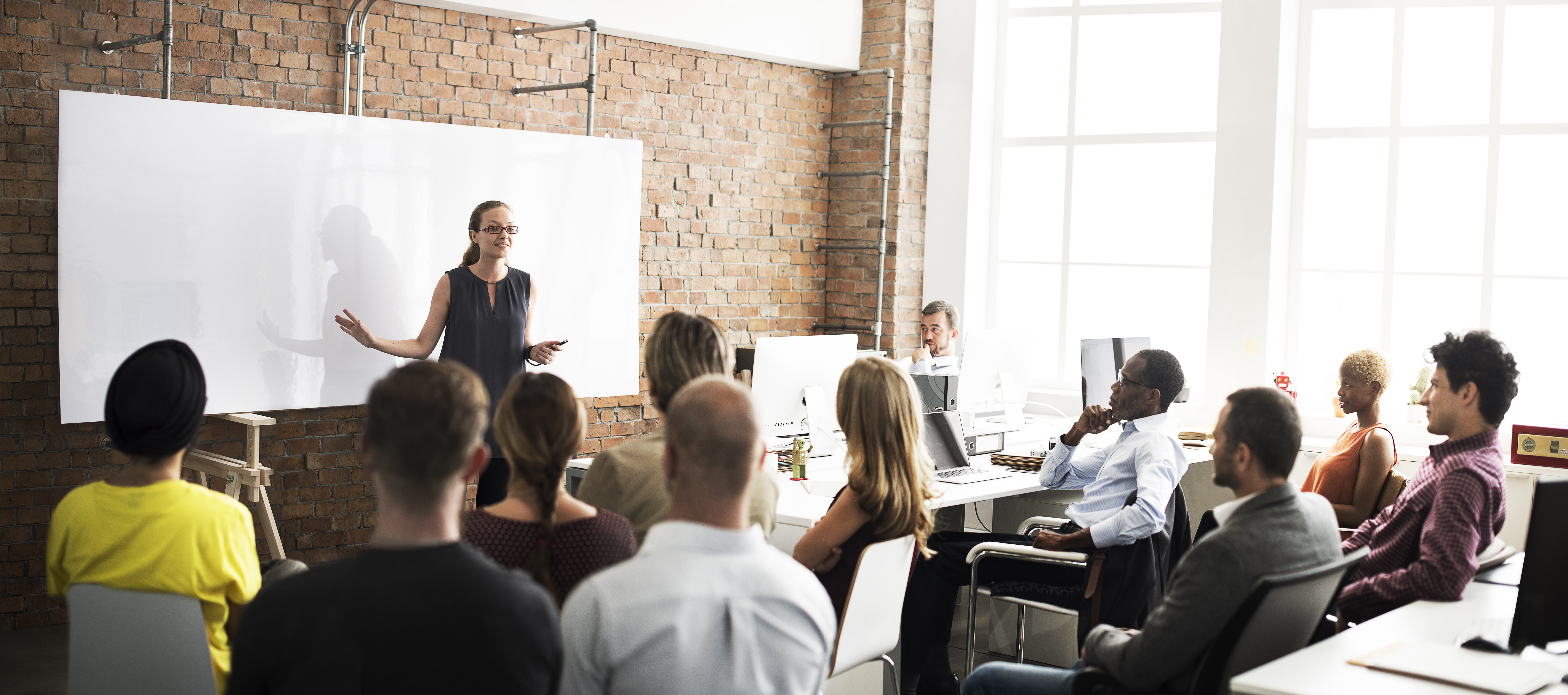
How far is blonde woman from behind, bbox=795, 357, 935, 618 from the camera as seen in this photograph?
2898mm

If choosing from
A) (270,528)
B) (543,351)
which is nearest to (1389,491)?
(543,351)

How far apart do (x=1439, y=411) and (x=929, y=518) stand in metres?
1.27

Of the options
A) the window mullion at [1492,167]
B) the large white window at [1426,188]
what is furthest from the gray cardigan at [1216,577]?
the window mullion at [1492,167]

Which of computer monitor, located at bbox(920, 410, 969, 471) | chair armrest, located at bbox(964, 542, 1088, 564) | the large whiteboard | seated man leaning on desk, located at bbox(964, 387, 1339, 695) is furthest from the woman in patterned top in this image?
the large whiteboard

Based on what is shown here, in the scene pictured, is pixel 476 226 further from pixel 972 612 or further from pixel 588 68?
pixel 972 612

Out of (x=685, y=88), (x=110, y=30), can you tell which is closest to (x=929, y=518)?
(x=110, y=30)

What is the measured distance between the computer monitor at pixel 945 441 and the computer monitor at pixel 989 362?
3.63 ft

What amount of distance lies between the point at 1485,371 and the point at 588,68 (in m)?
4.48

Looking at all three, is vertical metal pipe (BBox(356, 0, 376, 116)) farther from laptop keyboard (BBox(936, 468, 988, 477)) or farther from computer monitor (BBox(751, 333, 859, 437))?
laptop keyboard (BBox(936, 468, 988, 477))

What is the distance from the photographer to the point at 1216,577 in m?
2.19

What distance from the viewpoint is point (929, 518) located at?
302 cm

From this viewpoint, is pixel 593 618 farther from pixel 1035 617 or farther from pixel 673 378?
pixel 1035 617

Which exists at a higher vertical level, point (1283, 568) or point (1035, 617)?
point (1283, 568)

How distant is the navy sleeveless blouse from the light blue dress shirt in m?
2.14
